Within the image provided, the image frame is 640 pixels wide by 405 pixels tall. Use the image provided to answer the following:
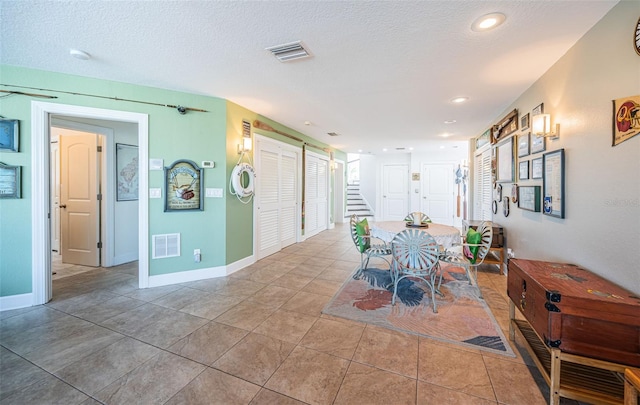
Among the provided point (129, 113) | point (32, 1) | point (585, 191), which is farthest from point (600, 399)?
point (129, 113)

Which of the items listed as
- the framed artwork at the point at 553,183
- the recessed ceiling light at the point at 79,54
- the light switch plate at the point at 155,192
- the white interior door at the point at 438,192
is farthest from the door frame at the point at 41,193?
the white interior door at the point at 438,192

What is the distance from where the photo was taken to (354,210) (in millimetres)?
9805

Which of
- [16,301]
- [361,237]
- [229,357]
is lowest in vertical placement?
[229,357]

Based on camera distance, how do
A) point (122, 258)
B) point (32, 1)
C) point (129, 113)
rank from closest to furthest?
1. point (32, 1)
2. point (129, 113)
3. point (122, 258)

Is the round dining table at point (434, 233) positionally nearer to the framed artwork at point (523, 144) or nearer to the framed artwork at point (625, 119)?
the framed artwork at point (523, 144)

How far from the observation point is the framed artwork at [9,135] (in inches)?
102

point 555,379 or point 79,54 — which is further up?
point 79,54

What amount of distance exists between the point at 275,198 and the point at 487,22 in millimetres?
3899

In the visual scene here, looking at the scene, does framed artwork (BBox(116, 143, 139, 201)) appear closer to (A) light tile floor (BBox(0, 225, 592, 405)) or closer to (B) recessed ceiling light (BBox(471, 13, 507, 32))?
(A) light tile floor (BBox(0, 225, 592, 405))

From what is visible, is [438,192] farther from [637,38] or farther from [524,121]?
[637,38]

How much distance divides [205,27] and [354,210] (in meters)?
8.34

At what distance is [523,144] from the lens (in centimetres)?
305

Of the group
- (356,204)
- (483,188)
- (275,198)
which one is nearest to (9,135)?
(275,198)

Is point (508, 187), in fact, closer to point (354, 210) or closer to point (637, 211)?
point (637, 211)
